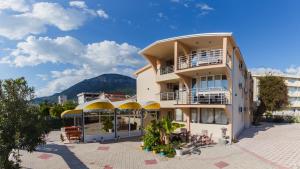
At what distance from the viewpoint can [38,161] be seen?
13773mm

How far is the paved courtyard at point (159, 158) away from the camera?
12.7 meters

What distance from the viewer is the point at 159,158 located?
14.2 metres

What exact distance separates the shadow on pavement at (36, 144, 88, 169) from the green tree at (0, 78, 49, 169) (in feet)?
15.3

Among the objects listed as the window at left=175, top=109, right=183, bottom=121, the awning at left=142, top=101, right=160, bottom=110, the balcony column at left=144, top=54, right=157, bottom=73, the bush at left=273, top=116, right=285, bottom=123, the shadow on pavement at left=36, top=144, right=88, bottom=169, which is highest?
the balcony column at left=144, top=54, right=157, bottom=73

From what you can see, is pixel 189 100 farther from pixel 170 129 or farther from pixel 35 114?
pixel 35 114

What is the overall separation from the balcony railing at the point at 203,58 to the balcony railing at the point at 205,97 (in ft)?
9.38

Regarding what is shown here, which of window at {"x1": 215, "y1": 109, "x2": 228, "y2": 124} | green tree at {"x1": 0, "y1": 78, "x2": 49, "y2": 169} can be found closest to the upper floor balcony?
window at {"x1": 215, "y1": 109, "x2": 228, "y2": 124}

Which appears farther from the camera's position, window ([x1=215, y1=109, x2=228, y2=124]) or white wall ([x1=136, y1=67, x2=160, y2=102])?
white wall ([x1=136, y1=67, x2=160, y2=102])

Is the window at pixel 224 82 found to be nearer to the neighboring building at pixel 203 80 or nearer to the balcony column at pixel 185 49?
the neighboring building at pixel 203 80

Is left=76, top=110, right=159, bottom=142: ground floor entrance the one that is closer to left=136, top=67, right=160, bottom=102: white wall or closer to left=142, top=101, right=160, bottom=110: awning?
left=142, top=101, right=160, bottom=110: awning

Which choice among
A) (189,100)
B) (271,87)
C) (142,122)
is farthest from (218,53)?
(271,87)

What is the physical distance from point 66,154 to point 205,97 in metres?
13.7

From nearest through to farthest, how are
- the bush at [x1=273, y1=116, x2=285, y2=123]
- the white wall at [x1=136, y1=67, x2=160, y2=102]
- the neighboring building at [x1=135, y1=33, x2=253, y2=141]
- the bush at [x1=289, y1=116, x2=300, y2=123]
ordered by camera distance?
1. the neighboring building at [x1=135, y1=33, x2=253, y2=141]
2. the white wall at [x1=136, y1=67, x2=160, y2=102]
3. the bush at [x1=289, y1=116, x2=300, y2=123]
4. the bush at [x1=273, y1=116, x2=285, y2=123]

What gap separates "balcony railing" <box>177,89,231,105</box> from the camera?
60.4ft
